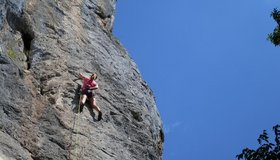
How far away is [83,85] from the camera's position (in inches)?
566

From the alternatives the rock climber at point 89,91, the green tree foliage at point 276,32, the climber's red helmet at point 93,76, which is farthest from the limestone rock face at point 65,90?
the green tree foliage at point 276,32

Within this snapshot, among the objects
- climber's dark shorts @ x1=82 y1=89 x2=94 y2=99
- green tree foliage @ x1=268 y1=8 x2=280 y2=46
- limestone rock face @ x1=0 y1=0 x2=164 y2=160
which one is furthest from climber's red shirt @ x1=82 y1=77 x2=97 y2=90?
green tree foliage @ x1=268 y1=8 x2=280 y2=46

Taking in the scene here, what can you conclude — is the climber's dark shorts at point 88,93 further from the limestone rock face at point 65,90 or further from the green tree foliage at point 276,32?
the green tree foliage at point 276,32

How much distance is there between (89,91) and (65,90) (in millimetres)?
641

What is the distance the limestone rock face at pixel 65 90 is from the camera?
1188cm

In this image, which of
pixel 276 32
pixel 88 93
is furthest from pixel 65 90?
pixel 276 32

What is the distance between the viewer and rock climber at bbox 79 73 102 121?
14047mm

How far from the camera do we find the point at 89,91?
14.2 metres

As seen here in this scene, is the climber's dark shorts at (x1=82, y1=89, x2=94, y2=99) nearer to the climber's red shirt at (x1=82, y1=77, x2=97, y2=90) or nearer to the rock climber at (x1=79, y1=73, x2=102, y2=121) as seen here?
the rock climber at (x1=79, y1=73, x2=102, y2=121)

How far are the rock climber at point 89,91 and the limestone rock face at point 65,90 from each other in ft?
0.51

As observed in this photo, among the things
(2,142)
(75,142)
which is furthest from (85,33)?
(2,142)

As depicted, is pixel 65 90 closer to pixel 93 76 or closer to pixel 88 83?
pixel 88 83

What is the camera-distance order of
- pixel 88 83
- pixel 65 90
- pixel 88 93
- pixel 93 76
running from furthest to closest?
pixel 93 76, pixel 88 83, pixel 88 93, pixel 65 90

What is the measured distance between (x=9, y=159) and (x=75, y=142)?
2404 millimetres
